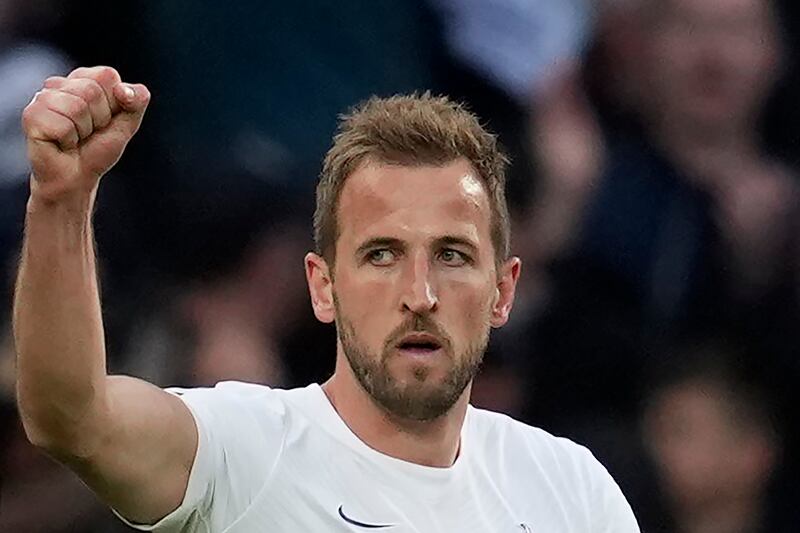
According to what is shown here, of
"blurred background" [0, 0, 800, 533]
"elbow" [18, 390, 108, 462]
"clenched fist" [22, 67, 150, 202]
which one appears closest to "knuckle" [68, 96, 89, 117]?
"clenched fist" [22, 67, 150, 202]

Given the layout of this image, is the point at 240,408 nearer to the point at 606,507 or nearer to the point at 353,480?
the point at 353,480

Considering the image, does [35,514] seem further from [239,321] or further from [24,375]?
[24,375]

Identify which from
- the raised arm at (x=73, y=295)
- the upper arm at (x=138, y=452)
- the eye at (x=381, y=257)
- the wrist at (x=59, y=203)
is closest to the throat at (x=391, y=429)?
the eye at (x=381, y=257)

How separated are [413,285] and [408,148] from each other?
276 mm

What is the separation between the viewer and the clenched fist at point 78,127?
172cm

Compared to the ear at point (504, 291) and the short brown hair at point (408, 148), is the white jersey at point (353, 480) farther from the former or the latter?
the short brown hair at point (408, 148)

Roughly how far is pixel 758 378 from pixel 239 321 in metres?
1.35

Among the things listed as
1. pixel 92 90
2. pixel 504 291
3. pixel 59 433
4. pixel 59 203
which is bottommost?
pixel 59 433

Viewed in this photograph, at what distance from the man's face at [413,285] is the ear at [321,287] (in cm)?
4

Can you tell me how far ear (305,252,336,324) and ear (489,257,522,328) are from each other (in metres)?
0.29

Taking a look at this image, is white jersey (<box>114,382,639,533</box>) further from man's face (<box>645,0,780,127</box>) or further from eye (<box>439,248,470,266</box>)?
man's face (<box>645,0,780,127</box>)

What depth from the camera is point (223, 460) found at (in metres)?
2.20

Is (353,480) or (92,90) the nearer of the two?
(92,90)

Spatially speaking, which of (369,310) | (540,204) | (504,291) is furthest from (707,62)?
(369,310)
